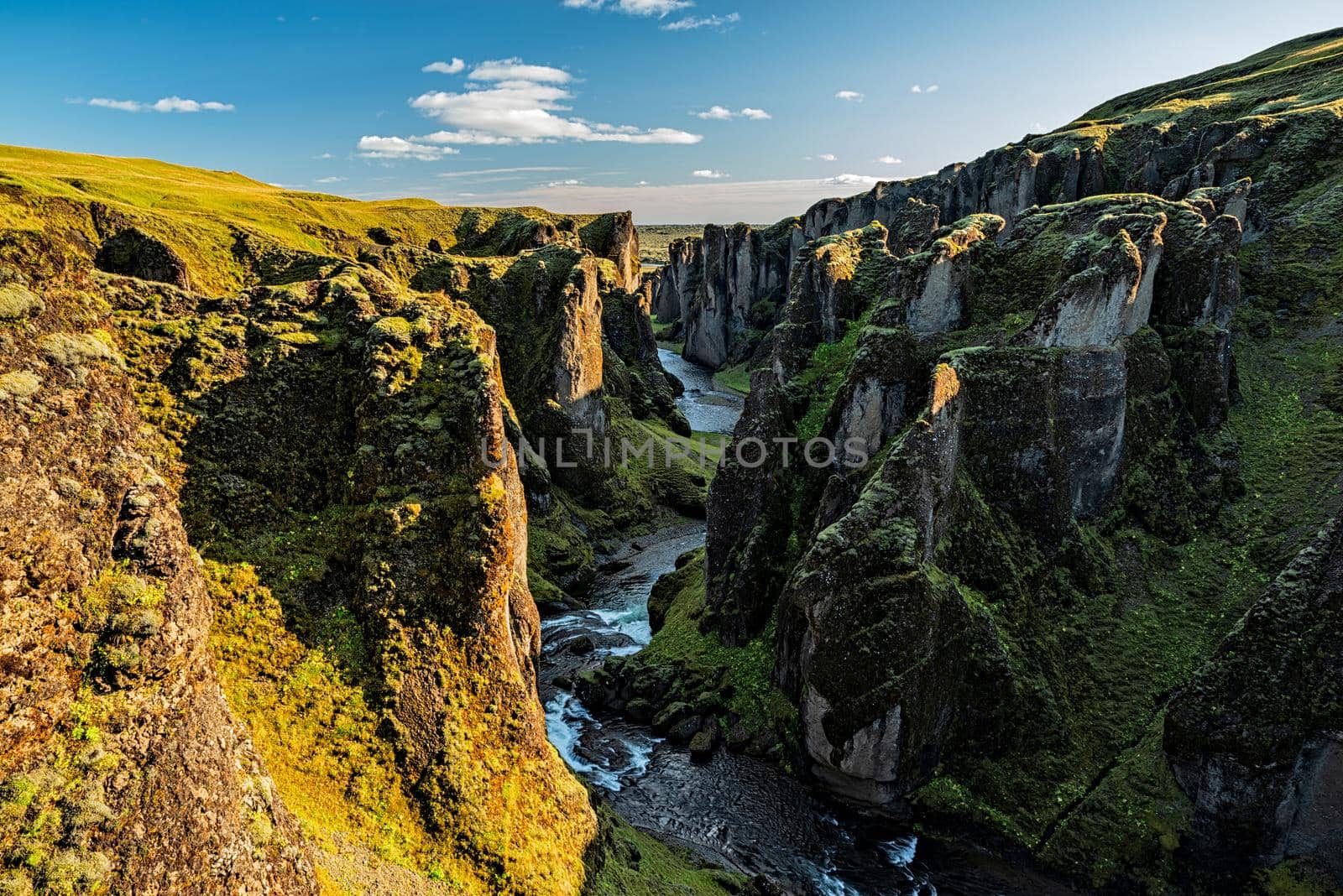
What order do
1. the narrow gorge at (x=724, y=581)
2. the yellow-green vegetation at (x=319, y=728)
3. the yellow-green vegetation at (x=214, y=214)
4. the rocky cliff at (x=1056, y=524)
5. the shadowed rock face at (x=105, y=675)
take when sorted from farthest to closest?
the yellow-green vegetation at (x=214, y=214) → the rocky cliff at (x=1056, y=524) → the yellow-green vegetation at (x=319, y=728) → the narrow gorge at (x=724, y=581) → the shadowed rock face at (x=105, y=675)

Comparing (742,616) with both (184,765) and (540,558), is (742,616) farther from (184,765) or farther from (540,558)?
(184,765)

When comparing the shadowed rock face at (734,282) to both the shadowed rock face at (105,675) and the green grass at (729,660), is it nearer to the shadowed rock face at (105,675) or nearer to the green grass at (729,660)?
the green grass at (729,660)

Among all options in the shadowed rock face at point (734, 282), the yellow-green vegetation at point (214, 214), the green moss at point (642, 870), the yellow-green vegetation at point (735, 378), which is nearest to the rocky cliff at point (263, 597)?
the green moss at point (642, 870)

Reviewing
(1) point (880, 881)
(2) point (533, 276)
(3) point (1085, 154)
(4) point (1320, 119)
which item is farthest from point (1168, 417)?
(3) point (1085, 154)

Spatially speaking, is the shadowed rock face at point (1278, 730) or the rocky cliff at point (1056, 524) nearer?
the shadowed rock face at point (1278, 730)

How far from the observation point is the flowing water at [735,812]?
82.5 ft

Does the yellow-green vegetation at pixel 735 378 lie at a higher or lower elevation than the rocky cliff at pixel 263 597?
lower

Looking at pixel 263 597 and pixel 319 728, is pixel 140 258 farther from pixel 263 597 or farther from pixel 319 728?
pixel 319 728

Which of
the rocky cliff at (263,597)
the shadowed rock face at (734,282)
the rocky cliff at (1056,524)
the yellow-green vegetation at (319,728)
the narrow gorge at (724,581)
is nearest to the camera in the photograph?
the rocky cliff at (263,597)

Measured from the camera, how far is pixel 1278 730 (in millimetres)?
22297

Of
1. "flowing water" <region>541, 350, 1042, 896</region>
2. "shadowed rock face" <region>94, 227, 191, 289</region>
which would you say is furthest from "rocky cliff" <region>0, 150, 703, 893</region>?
"shadowed rock face" <region>94, 227, 191, 289</region>

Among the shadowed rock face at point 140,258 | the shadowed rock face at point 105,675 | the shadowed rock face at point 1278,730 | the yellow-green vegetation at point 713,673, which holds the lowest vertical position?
the yellow-green vegetation at point 713,673

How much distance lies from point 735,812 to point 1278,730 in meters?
18.6

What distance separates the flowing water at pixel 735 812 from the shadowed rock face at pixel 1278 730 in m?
8.13
